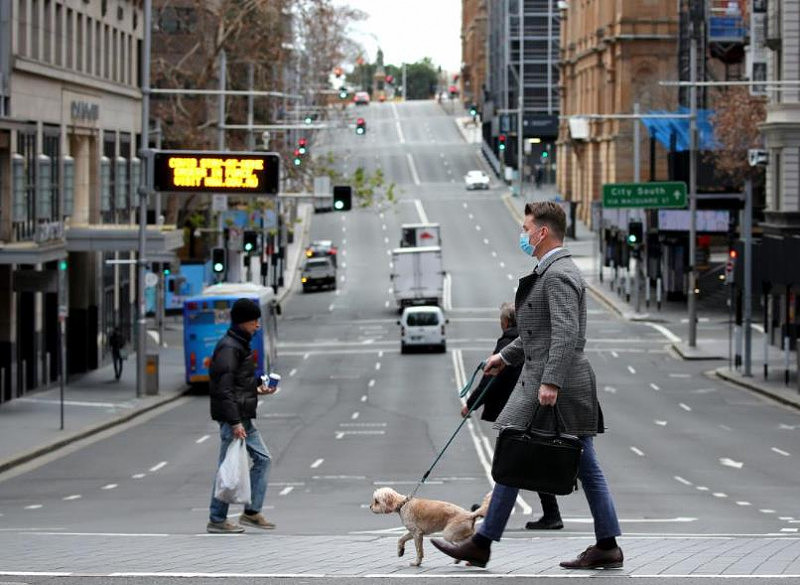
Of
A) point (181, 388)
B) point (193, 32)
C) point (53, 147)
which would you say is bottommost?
point (181, 388)

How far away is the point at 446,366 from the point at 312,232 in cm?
5574

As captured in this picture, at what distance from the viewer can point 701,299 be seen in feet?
251

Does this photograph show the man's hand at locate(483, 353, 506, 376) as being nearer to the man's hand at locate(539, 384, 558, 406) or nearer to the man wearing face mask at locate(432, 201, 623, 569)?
the man wearing face mask at locate(432, 201, 623, 569)

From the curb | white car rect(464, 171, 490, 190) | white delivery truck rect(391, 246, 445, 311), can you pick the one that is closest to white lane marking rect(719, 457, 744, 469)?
the curb

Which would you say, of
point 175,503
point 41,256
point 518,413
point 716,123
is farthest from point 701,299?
point 518,413

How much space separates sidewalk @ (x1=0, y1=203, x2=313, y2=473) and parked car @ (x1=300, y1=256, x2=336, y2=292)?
2373 cm

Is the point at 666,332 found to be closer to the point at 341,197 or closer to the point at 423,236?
the point at 423,236

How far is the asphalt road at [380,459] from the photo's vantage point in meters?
14.2

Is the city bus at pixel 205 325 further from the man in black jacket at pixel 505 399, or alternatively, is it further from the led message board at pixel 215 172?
the man in black jacket at pixel 505 399

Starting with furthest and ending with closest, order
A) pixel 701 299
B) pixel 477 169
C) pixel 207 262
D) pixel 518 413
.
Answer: pixel 477 169
pixel 701 299
pixel 207 262
pixel 518 413

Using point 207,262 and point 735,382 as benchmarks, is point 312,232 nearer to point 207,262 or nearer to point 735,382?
point 207,262

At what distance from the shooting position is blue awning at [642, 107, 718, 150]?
2906 inches

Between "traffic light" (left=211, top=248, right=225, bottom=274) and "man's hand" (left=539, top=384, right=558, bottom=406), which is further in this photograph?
"traffic light" (left=211, top=248, right=225, bottom=274)

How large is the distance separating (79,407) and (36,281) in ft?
9.86
